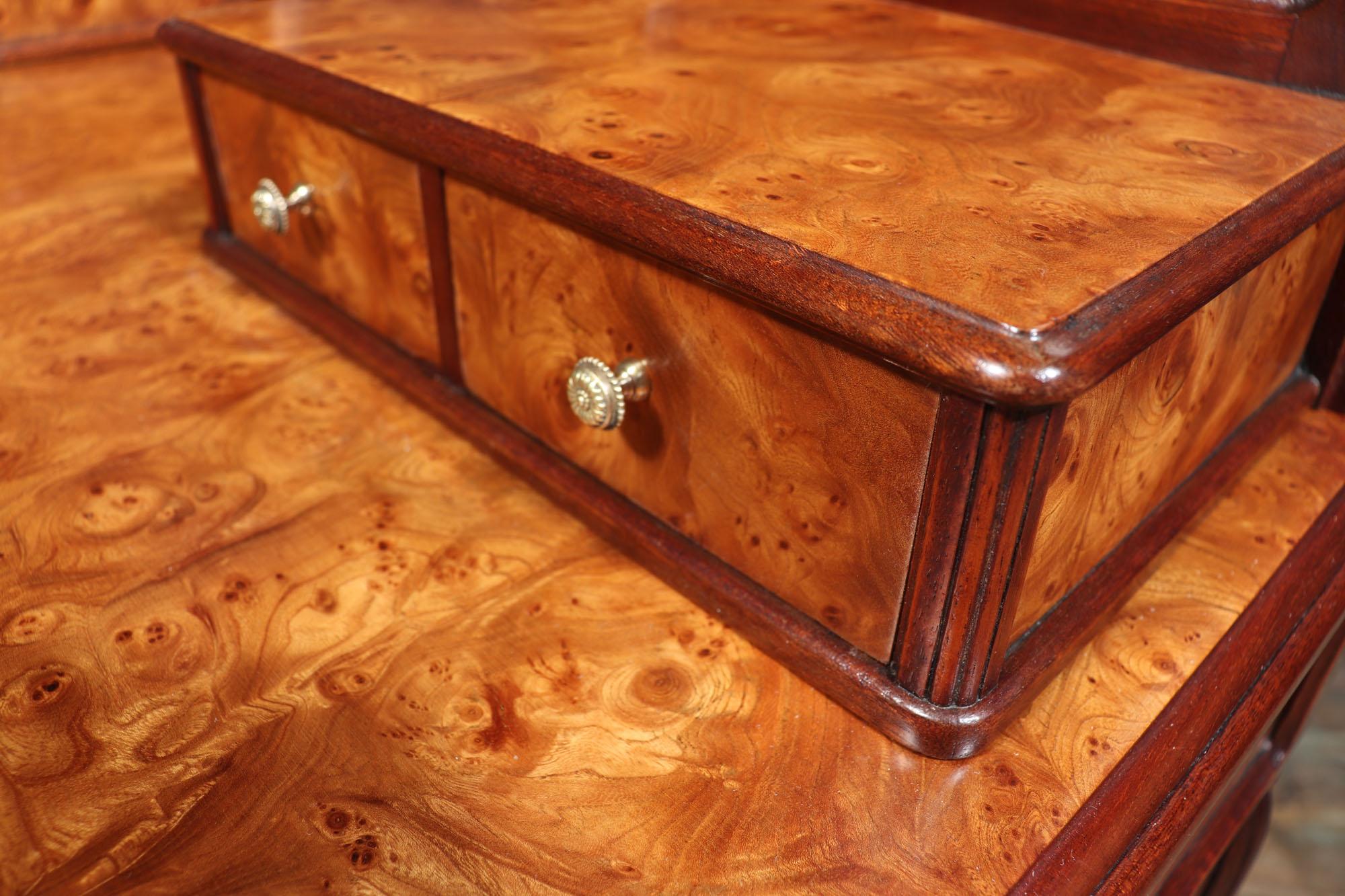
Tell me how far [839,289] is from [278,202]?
0.47 m

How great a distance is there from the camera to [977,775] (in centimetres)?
47

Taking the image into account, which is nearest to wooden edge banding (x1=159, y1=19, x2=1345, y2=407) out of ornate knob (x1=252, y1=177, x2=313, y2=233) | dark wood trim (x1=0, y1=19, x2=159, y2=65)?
ornate knob (x1=252, y1=177, x2=313, y2=233)

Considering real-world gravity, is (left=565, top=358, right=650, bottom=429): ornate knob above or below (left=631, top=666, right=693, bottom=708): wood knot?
above

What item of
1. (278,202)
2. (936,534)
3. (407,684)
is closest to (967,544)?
(936,534)

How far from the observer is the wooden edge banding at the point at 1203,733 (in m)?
0.44

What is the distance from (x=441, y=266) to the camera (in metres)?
0.65

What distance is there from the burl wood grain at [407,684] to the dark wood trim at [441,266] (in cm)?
5

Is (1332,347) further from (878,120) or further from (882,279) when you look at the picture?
(882,279)

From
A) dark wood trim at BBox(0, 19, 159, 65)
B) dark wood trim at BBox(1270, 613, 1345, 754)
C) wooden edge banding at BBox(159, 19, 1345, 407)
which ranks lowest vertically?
dark wood trim at BBox(1270, 613, 1345, 754)

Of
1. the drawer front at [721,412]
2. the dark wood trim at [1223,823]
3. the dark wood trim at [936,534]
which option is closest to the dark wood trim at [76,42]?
the drawer front at [721,412]

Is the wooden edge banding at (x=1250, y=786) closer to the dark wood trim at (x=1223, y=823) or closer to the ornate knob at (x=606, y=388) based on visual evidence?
the dark wood trim at (x=1223, y=823)

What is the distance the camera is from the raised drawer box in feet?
1.41

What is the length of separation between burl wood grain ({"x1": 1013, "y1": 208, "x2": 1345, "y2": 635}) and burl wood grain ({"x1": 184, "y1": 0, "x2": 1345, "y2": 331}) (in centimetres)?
5

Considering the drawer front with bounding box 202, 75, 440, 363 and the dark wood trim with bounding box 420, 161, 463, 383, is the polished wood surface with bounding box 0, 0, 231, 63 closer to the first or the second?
the drawer front with bounding box 202, 75, 440, 363
